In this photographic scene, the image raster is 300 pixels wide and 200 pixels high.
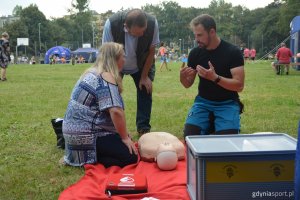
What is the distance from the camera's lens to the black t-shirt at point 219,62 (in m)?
4.53

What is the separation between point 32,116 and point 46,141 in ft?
7.05

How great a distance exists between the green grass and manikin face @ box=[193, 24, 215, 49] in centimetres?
161

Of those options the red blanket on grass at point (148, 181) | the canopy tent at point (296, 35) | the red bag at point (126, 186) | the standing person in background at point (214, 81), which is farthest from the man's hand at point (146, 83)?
the canopy tent at point (296, 35)

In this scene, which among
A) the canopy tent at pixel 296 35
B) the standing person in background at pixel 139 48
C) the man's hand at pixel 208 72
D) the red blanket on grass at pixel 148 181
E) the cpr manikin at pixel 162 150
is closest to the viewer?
the red blanket on grass at pixel 148 181

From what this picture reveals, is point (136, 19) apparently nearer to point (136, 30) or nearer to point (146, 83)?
point (136, 30)

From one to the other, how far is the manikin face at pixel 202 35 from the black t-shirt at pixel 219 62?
18 centimetres

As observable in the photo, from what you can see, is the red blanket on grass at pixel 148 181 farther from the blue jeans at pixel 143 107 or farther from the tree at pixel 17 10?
the tree at pixel 17 10

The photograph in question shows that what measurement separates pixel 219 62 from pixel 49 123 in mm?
3224

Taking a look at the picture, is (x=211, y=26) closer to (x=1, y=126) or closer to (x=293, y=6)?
(x=1, y=126)

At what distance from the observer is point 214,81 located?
4352mm

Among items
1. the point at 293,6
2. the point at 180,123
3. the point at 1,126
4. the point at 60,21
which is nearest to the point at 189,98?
the point at 180,123

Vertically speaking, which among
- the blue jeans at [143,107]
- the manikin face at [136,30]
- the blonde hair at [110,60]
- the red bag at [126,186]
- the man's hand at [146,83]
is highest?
the manikin face at [136,30]

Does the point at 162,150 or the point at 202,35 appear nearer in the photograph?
the point at 162,150

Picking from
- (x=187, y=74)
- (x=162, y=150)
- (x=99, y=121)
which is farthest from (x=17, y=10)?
(x=162, y=150)
